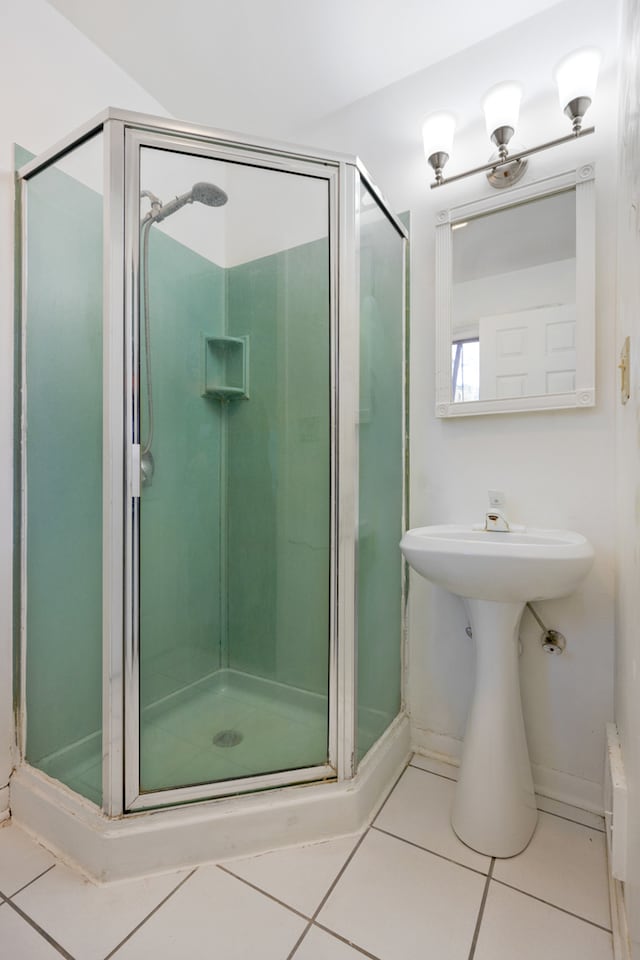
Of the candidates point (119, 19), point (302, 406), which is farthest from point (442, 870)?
point (119, 19)

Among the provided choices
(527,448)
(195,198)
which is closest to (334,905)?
(527,448)

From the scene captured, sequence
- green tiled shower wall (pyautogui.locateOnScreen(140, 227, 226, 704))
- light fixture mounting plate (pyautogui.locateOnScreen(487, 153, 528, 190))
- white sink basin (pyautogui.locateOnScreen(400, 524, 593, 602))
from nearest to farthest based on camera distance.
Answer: white sink basin (pyautogui.locateOnScreen(400, 524, 593, 602)) < green tiled shower wall (pyautogui.locateOnScreen(140, 227, 226, 704)) < light fixture mounting plate (pyautogui.locateOnScreen(487, 153, 528, 190))

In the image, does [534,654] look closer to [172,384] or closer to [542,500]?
[542,500]

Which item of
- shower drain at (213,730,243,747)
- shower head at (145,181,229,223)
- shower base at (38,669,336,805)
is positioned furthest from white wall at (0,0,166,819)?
shower drain at (213,730,243,747)

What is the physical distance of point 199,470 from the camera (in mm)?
1603

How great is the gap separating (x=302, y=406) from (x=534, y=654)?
3.45ft

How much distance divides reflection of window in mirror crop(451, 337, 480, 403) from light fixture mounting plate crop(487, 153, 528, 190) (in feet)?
1.59

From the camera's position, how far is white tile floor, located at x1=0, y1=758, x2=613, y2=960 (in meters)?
0.90

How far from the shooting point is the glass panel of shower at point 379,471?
1323 millimetres

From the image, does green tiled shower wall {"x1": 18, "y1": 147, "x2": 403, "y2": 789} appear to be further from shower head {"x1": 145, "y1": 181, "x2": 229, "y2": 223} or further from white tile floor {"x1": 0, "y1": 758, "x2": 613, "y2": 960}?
white tile floor {"x1": 0, "y1": 758, "x2": 613, "y2": 960}

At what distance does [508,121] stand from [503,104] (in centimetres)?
5

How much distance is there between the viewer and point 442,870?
1.10 meters

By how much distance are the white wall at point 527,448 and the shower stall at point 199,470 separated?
11 centimetres

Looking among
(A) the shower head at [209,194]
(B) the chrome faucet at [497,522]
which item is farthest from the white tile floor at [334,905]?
(A) the shower head at [209,194]
